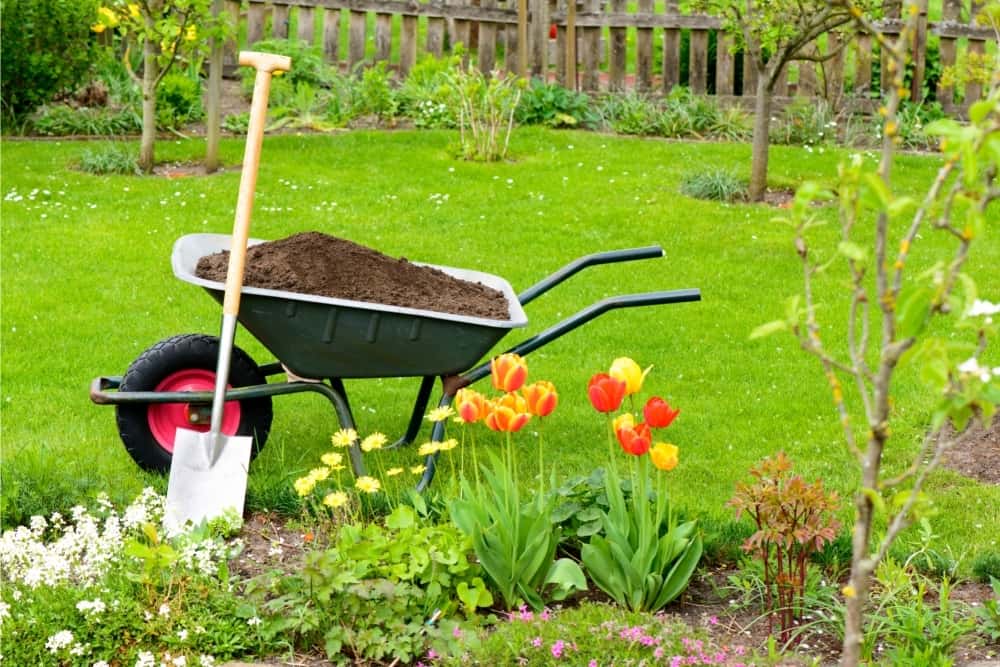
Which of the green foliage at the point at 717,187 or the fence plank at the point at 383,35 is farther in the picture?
the fence plank at the point at 383,35

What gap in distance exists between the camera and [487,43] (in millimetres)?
11750

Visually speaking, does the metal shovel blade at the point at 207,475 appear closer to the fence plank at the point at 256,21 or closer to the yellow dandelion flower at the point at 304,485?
the yellow dandelion flower at the point at 304,485

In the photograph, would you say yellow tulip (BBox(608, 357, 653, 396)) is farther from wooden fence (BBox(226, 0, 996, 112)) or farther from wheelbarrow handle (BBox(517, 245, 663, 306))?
wooden fence (BBox(226, 0, 996, 112))

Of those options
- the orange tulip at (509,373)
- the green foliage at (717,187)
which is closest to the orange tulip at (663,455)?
the orange tulip at (509,373)

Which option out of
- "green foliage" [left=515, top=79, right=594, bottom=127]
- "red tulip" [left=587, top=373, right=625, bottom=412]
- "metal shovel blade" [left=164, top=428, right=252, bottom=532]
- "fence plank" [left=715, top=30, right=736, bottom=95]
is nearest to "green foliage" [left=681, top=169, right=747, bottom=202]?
"green foliage" [left=515, top=79, right=594, bottom=127]

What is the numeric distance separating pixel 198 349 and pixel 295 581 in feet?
4.39

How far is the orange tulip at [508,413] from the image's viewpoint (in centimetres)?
343

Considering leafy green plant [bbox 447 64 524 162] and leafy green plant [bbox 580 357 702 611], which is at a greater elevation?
leafy green plant [bbox 447 64 524 162]

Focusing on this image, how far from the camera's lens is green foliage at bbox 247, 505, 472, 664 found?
10.7 ft

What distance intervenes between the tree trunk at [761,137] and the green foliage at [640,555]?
5.21 meters

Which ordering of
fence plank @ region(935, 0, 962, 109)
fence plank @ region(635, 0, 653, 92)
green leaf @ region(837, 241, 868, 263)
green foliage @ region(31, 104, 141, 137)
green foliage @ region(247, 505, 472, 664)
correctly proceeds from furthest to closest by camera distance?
fence plank @ region(635, 0, 653, 92)
fence plank @ region(935, 0, 962, 109)
green foliage @ region(31, 104, 141, 137)
green foliage @ region(247, 505, 472, 664)
green leaf @ region(837, 241, 868, 263)

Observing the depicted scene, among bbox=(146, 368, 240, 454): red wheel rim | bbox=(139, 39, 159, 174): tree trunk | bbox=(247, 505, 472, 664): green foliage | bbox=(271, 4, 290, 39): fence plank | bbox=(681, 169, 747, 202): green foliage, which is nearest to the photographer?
bbox=(247, 505, 472, 664): green foliage

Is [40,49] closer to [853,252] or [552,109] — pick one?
[552,109]

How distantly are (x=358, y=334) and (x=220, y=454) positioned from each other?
55 centimetres
